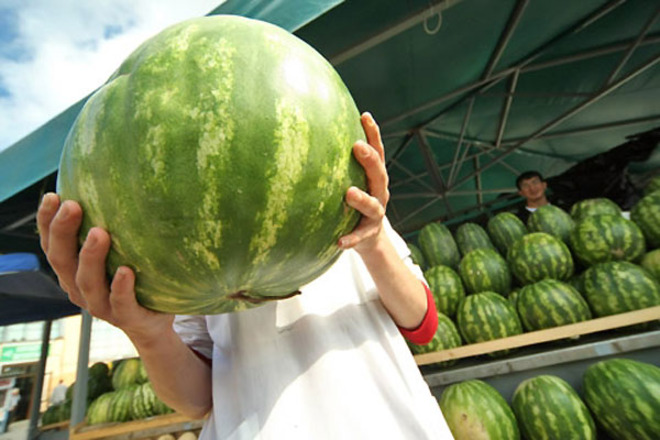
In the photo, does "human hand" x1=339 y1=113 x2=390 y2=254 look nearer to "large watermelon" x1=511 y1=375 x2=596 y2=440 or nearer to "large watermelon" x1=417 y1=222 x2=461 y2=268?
"large watermelon" x1=511 y1=375 x2=596 y2=440

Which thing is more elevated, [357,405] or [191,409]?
[191,409]

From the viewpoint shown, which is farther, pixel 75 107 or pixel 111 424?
A: pixel 111 424

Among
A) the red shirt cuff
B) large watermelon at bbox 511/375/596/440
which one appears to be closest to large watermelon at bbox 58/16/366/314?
the red shirt cuff

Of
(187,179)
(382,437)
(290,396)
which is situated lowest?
(382,437)

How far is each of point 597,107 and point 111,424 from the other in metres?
5.93

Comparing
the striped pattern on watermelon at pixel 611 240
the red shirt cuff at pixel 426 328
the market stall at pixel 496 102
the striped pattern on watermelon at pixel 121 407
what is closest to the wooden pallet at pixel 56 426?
the market stall at pixel 496 102

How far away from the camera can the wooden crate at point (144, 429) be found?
2.38 metres

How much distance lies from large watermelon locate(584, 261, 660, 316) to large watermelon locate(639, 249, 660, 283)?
0.57 ft

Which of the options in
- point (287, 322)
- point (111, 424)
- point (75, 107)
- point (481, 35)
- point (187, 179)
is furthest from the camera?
point (481, 35)

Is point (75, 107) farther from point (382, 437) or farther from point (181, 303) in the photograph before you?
point (382, 437)

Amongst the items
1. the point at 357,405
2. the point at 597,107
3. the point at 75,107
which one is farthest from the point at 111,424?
the point at 597,107

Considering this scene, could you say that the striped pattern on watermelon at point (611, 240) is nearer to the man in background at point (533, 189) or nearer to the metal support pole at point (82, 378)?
the man in background at point (533, 189)

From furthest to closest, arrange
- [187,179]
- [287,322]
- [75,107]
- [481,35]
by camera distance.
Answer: [481,35]
[75,107]
[287,322]
[187,179]

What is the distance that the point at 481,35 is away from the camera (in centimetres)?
300
